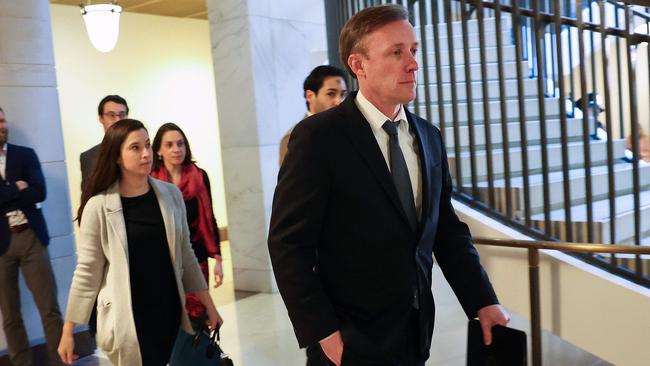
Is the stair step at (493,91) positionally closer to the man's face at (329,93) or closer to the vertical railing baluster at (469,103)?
the vertical railing baluster at (469,103)

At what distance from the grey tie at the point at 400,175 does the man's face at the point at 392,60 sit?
0.09m

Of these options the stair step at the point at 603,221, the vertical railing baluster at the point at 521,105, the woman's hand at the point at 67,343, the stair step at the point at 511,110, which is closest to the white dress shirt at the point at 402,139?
the woman's hand at the point at 67,343

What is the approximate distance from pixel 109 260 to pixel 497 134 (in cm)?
277

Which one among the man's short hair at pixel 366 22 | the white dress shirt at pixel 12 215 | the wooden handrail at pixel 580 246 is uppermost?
the man's short hair at pixel 366 22

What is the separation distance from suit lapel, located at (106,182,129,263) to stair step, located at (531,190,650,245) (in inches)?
85.5

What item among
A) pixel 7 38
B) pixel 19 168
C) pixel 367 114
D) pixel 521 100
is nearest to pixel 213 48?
pixel 7 38

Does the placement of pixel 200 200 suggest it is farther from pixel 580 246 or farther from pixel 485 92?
pixel 580 246

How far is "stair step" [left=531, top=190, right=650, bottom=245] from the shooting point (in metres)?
3.40

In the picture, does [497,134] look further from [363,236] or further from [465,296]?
[363,236]

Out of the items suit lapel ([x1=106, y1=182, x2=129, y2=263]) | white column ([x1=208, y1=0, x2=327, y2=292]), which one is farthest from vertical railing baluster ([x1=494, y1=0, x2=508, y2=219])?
white column ([x1=208, y1=0, x2=327, y2=292])

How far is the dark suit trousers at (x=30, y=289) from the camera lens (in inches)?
165

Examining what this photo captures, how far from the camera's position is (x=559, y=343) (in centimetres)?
436

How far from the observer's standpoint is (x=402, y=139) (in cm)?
175

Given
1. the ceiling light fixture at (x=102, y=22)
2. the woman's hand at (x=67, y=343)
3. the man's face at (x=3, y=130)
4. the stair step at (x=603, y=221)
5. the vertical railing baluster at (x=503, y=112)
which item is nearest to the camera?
the woman's hand at (x=67, y=343)
